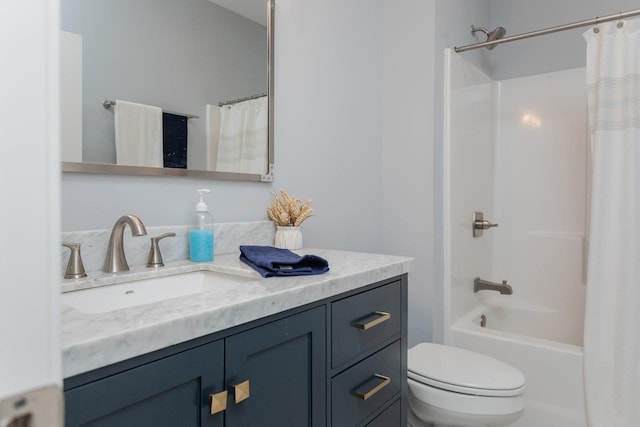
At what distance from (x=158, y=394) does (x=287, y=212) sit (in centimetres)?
94

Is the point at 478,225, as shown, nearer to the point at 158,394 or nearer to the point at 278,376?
the point at 278,376

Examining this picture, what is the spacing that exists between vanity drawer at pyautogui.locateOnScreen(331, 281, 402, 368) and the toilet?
37 centimetres

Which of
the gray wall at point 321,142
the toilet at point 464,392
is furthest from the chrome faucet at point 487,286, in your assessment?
the toilet at point 464,392

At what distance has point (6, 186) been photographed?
0.33 metres

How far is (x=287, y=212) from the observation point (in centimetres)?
154

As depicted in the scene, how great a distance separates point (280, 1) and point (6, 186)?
1.51 meters

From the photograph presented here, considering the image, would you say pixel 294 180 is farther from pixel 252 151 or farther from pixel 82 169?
pixel 82 169

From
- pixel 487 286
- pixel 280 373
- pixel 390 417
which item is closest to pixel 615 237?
pixel 487 286

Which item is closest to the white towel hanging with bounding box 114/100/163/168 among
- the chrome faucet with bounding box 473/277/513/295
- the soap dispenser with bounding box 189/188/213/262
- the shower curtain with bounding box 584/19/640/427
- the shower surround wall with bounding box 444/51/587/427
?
Answer: the soap dispenser with bounding box 189/188/213/262

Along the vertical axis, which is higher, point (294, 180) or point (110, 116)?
point (110, 116)

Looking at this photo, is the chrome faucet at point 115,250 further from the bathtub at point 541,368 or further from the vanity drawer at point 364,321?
the bathtub at point 541,368

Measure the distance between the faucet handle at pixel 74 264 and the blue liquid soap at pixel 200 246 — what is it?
12.1 inches

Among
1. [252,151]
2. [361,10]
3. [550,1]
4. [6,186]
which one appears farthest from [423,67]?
[6,186]

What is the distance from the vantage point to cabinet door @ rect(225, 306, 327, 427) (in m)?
0.77
